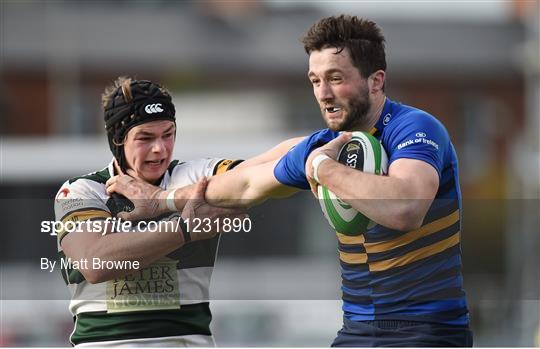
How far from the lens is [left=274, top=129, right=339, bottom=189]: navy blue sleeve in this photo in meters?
6.07

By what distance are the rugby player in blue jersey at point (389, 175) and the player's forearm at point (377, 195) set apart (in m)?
0.01

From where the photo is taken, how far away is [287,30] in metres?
45.7

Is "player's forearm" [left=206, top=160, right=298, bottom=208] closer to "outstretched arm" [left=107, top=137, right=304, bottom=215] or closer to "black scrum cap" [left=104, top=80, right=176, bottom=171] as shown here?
"outstretched arm" [left=107, top=137, right=304, bottom=215]

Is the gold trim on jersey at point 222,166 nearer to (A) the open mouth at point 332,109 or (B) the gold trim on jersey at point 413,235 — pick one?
(A) the open mouth at point 332,109

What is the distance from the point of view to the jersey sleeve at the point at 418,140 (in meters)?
5.85

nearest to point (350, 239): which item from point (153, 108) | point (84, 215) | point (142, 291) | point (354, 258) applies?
point (354, 258)

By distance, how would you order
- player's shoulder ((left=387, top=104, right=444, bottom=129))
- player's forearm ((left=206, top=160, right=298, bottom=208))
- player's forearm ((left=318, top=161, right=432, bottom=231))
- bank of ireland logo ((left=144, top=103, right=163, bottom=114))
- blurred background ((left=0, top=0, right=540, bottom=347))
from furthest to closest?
blurred background ((left=0, top=0, right=540, bottom=347)) < bank of ireland logo ((left=144, top=103, right=163, bottom=114)) < player's forearm ((left=206, top=160, right=298, bottom=208)) < player's shoulder ((left=387, top=104, right=444, bottom=129)) < player's forearm ((left=318, top=161, right=432, bottom=231))

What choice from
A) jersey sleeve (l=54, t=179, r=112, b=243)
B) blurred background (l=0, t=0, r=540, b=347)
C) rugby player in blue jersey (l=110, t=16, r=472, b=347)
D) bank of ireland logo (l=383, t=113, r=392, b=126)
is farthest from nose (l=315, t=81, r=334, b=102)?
blurred background (l=0, t=0, r=540, b=347)

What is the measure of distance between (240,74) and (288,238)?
1172 inches

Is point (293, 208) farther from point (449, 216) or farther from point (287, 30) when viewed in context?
point (287, 30)

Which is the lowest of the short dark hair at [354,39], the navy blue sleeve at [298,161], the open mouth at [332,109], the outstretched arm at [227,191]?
the outstretched arm at [227,191]

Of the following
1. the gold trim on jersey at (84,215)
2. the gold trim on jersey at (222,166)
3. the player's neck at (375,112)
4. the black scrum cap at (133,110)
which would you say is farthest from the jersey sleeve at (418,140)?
the gold trim on jersey at (84,215)

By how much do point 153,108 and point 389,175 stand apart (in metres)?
1.28

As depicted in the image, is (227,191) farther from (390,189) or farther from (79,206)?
(390,189)
